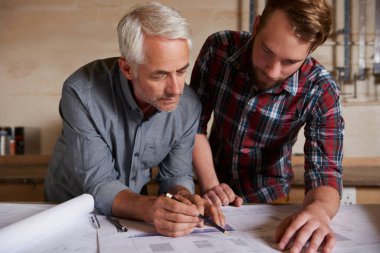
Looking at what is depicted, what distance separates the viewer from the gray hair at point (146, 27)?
1.17 metres

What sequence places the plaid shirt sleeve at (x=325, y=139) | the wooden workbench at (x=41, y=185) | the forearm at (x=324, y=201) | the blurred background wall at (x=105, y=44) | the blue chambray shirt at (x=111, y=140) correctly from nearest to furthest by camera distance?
the forearm at (x=324, y=201) < the blue chambray shirt at (x=111, y=140) < the plaid shirt sleeve at (x=325, y=139) < the wooden workbench at (x=41, y=185) < the blurred background wall at (x=105, y=44)

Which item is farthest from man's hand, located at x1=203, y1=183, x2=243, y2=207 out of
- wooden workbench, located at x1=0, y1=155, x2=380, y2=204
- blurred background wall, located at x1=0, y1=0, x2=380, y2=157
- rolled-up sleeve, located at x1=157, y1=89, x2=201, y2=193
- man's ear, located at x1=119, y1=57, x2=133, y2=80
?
blurred background wall, located at x1=0, y1=0, x2=380, y2=157

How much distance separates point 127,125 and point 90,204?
0.95 feet

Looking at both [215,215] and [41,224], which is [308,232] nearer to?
[215,215]

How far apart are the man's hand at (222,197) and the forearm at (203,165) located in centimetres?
14

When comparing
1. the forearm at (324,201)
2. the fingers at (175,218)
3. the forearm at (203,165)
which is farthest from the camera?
the forearm at (203,165)

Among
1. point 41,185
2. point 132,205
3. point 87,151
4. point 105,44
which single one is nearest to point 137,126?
point 87,151

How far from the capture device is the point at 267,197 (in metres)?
1.68

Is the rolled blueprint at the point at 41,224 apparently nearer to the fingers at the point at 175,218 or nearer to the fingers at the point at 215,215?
the fingers at the point at 175,218

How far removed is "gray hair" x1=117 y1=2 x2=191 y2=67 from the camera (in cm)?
117

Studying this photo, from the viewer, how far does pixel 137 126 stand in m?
1.34

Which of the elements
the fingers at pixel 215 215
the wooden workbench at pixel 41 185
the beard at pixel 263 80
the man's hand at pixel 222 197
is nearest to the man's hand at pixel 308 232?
the fingers at pixel 215 215

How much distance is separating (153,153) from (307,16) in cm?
65

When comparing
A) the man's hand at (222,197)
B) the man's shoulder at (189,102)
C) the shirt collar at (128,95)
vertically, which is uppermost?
the shirt collar at (128,95)
